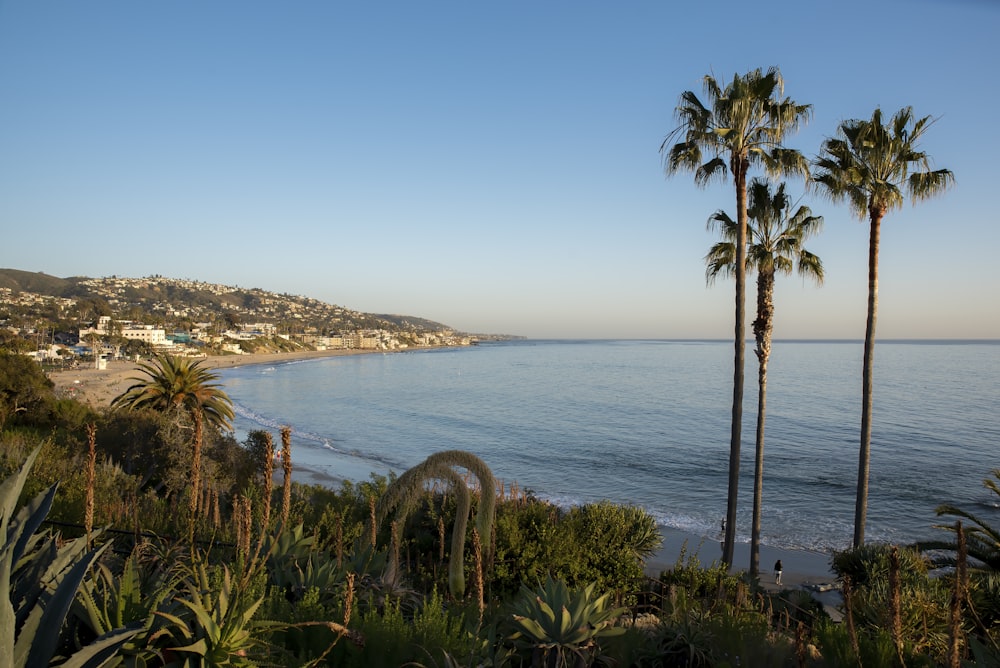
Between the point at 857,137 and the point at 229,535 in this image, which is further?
the point at 857,137

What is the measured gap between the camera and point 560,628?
3832 millimetres

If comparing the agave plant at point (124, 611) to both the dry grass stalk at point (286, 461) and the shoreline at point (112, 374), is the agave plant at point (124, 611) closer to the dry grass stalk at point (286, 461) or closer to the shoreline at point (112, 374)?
the dry grass stalk at point (286, 461)

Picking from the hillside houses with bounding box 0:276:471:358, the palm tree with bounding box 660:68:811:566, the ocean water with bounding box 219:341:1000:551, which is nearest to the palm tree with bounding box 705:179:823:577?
the palm tree with bounding box 660:68:811:566

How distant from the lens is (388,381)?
3477 inches

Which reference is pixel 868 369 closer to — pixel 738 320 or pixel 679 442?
pixel 738 320

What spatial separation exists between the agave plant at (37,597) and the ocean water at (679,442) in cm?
2245

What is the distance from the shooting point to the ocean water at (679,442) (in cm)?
2552

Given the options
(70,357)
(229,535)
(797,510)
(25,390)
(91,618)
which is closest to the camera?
(91,618)

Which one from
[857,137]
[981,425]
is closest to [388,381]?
[981,425]

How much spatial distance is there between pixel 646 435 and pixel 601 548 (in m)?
35.9

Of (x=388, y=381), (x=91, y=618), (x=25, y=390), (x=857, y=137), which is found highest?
(x=857, y=137)

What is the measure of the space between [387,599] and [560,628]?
45.3 inches

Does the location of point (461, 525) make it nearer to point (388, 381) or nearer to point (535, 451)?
point (535, 451)

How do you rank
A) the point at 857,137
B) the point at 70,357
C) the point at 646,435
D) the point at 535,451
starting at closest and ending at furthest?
the point at 857,137 < the point at 535,451 < the point at 646,435 < the point at 70,357
